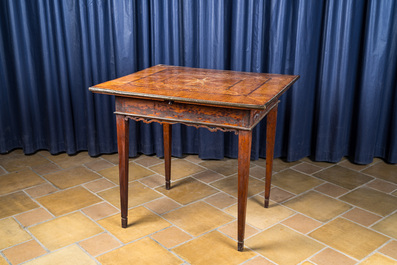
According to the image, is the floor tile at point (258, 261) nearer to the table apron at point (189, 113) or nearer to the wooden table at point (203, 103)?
the wooden table at point (203, 103)

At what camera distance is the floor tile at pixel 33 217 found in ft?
9.16

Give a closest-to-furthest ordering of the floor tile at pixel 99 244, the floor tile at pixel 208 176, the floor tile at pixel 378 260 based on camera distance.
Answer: the floor tile at pixel 378 260
the floor tile at pixel 99 244
the floor tile at pixel 208 176

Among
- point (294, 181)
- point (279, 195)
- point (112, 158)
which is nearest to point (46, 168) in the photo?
point (112, 158)

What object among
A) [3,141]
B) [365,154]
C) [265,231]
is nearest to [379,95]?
[365,154]

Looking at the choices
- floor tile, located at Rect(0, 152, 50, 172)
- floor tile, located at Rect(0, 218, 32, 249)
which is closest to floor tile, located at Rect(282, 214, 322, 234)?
floor tile, located at Rect(0, 218, 32, 249)

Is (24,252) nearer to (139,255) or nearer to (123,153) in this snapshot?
(139,255)

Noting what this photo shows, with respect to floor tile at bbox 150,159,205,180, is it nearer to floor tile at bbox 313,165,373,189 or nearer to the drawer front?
floor tile at bbox 313,165,373,189

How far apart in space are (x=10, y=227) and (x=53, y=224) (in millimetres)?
253

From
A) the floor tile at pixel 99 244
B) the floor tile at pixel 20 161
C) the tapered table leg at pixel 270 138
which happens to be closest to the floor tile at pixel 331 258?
the tapered table leg at pixel 270 138

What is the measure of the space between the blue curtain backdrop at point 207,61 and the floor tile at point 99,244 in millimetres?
1287

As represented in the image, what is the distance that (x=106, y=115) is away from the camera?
3828 millimetres

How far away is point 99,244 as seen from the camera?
2.56m

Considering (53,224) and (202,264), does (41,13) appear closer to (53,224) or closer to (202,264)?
(53,224)

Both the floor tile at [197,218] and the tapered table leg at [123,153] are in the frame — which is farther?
the floor tile at [197,218]
